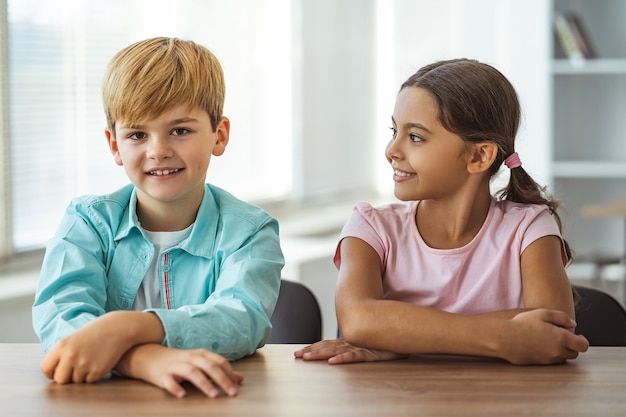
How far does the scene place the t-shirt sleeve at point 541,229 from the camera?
5.49 feet

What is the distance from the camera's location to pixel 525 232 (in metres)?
1.69

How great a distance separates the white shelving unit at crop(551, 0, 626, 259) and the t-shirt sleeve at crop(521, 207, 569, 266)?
3.35 m

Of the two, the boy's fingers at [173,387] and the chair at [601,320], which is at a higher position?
the boy's fingers at [173,387]

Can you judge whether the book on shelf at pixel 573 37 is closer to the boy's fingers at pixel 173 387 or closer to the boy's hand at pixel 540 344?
the boy's hand at pixel 540 344

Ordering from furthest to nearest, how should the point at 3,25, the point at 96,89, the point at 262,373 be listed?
the point at 96,89
the point at 3,25
the point at 262,373

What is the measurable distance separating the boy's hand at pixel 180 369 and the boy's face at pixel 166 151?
0.35m

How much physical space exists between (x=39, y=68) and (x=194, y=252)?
5.82 ft

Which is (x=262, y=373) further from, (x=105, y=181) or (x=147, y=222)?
(x=105, y=181)

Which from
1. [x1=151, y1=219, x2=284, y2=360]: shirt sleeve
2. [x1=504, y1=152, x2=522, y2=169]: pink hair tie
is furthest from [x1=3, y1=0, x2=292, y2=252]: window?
[x1=504, y1=152, x2=522, y2=169]: pink hair tie

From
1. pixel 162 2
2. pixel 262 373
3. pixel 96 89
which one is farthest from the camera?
pixel 162 2

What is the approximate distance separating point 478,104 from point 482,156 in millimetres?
97

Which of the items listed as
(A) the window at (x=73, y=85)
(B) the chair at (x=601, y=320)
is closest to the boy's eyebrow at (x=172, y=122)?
(B) the chair at (x=601, y=320)

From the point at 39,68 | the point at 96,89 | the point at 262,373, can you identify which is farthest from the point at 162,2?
the point at 262,373

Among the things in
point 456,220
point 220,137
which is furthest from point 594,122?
point 220,137
